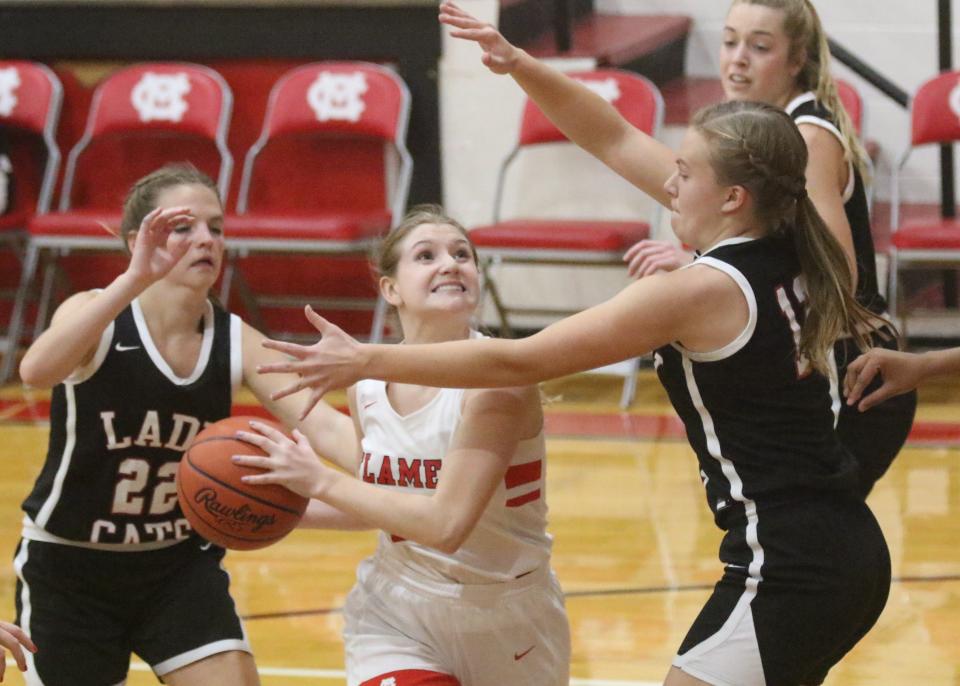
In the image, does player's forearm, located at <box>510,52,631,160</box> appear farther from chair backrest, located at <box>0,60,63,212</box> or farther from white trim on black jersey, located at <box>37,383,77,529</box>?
chair backrest, located at <box>0,60,63,212</box>

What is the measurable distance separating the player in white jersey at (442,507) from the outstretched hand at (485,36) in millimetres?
406

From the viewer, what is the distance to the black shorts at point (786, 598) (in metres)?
2.70

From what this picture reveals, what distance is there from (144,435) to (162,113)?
487cm

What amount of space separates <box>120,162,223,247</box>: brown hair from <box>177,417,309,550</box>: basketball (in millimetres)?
766

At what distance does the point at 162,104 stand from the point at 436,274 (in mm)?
5253

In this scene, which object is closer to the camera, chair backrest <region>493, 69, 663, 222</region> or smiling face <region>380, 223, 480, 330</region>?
smiling face <region>380, 223, 480, 330</region>

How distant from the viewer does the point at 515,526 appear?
3.14 m

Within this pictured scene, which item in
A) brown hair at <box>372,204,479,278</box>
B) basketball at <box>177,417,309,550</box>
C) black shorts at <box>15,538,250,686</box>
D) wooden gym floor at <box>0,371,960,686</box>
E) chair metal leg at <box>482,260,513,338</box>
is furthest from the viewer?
chair metal leg at <box>482,260,513,338</box>

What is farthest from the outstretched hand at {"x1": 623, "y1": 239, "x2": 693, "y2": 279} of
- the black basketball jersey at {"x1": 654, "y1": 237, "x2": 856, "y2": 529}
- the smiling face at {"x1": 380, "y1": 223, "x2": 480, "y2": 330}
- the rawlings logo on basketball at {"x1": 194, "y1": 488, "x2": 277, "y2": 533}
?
the rawlings logo on basketball at {"x1": 194, "y1": 488, "x2": 277, "y2": 533}

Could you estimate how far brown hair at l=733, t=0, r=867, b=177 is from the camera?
3748 mm

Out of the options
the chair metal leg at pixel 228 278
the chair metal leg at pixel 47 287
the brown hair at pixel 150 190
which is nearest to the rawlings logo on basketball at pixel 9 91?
the chair metal leg at pixel 47 287

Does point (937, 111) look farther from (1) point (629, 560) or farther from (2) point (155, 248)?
(2) point (155, 248)

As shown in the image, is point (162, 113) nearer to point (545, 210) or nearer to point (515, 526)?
point (545, 210)

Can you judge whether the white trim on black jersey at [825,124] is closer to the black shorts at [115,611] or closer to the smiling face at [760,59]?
the smiling face at [760,59]
